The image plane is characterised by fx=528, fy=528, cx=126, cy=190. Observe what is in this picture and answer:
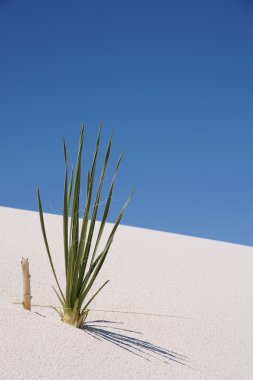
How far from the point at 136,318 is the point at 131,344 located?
658 millimetres

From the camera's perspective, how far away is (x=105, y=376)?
268cm

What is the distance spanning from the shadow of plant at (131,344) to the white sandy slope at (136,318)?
0.01 metres

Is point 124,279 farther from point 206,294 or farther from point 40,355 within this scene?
point 40,355

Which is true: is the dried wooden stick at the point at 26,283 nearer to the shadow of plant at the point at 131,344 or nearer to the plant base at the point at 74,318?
the plant base at the point at 74,318

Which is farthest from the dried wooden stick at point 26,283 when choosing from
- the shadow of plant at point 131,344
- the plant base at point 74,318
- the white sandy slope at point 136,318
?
the shadow of plant at point 131,344

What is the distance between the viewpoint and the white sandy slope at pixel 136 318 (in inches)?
107

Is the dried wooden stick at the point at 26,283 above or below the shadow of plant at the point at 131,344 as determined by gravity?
above

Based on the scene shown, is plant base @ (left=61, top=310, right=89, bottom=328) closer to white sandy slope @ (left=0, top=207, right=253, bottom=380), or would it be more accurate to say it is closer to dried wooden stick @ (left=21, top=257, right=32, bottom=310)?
white sandy slope @ (left=0, top=207, right=253, bottom=380)

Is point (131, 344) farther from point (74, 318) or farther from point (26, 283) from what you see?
point (26, 283)

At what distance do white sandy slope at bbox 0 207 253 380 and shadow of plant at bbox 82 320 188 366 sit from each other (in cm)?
1

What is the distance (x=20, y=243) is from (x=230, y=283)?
2.33 m

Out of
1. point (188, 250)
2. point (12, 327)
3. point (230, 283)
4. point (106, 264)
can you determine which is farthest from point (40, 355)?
point (188, 250)

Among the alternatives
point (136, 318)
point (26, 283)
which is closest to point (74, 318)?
point (26, 283)

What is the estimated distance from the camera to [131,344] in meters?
3.31
